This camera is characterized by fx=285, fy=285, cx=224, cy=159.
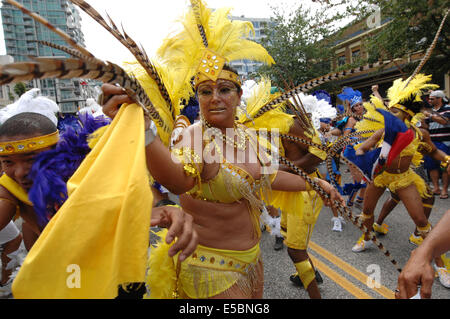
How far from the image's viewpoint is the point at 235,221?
71.3 inches

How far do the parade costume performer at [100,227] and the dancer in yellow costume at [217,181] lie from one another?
20.5 inches

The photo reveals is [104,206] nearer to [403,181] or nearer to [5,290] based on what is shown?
[5,290]

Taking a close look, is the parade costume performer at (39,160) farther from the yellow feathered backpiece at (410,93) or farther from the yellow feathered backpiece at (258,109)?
the yellow feathered backpiece at (410,93)

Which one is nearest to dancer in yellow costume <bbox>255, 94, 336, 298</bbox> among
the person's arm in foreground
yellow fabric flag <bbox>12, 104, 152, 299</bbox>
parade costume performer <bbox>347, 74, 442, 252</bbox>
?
parade costume performer <bbox>347, 74, 442, 252</bbox>

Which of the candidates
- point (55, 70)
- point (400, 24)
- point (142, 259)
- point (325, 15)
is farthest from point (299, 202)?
point (325, 15)

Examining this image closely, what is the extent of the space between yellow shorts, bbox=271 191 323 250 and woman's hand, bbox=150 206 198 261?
1.83m

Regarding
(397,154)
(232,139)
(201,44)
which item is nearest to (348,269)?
(397,154)

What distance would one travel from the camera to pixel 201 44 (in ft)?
6.16

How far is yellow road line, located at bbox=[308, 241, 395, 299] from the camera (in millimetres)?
3006

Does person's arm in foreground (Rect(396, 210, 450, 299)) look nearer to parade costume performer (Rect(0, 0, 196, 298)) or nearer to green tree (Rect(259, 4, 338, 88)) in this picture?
parade costume performer (Rect(0, 0, 196, 298))

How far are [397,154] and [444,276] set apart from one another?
56.3 inches

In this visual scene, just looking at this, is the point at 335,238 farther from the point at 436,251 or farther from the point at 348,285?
the point at 436,251

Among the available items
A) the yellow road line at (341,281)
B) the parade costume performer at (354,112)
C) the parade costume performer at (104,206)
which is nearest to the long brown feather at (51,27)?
the parade costume performer at (104,206)

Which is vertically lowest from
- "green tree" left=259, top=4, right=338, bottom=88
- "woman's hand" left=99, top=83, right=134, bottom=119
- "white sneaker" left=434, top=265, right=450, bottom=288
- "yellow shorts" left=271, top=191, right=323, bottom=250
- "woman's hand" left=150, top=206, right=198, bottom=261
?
"white sneaker" left=434, top=265, right=450, bottom=288
